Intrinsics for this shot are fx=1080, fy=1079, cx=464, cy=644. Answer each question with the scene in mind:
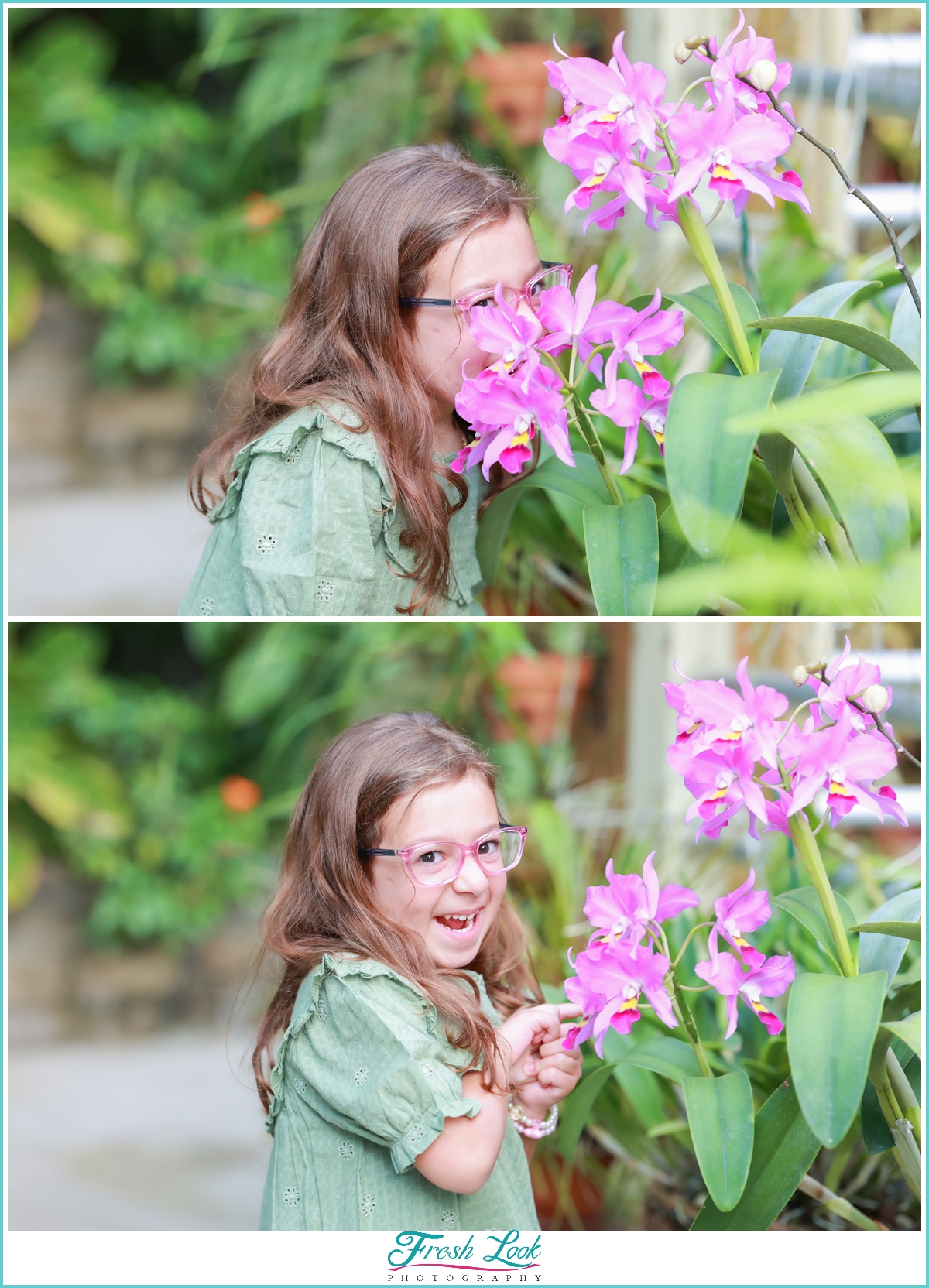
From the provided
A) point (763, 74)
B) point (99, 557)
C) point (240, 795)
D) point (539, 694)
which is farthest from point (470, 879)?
point (99, 557)

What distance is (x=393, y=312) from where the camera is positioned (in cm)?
82

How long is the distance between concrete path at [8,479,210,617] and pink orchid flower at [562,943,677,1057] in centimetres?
159

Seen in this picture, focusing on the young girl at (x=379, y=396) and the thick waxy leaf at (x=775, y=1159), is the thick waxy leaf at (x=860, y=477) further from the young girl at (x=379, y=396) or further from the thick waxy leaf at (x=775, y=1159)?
the thick waxy leaf at (x=775, y=1159)

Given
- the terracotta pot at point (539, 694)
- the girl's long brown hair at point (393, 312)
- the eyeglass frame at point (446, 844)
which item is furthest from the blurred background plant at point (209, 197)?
the eyeglass frame at point (446, 844)

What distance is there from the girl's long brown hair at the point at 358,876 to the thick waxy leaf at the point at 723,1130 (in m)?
0.16

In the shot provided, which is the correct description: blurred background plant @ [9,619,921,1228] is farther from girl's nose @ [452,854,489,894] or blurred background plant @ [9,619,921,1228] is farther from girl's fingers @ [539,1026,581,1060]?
girl's nose @ [452,854,489,894]

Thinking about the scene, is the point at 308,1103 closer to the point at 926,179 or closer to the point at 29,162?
the point at 926,179

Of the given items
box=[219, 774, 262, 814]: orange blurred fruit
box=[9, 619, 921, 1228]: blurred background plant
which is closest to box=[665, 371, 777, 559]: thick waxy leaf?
box=[9, 619, 921, 1228]: blurred background plant

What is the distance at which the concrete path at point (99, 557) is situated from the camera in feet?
7.13

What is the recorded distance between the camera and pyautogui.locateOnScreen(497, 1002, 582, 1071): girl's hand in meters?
0.79

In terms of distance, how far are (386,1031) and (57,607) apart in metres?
1.74

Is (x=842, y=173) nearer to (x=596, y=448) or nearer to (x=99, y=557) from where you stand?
(x=596, y=448)

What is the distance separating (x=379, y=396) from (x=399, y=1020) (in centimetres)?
46

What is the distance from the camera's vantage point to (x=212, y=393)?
2.32 meters
